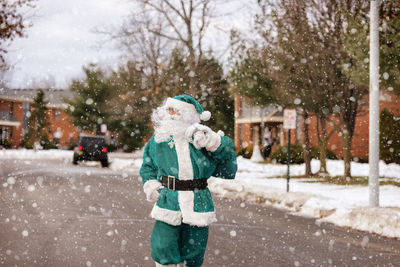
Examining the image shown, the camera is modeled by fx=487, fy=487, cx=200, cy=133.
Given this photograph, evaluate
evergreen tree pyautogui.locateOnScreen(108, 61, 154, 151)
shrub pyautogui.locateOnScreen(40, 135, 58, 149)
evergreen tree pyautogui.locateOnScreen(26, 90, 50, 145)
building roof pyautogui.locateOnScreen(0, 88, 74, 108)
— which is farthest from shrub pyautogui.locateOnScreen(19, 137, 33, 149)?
evergreen tree pyautogui.locateOnScreen(108, 61, 154, 151)

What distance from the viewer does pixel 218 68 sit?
4456 cm

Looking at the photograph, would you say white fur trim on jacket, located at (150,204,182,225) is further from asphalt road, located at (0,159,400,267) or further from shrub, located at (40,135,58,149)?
shrub, located at (40,135,58,149)

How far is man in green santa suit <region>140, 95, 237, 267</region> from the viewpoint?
12.1 ft

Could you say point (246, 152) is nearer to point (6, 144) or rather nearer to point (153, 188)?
point (6, 144)

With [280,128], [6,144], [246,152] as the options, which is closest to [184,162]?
[246,152]

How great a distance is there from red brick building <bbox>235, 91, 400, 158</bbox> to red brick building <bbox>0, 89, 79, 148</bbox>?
71.9 feet

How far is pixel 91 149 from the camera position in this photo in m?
27.6

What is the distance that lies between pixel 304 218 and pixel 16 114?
5742 centimetres

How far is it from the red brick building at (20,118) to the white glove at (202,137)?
176 feet

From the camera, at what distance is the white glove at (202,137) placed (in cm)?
363

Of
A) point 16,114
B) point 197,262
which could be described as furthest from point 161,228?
point 16,114

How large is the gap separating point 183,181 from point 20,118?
203ft

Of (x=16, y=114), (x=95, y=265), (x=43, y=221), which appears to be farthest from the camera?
(x=16, y=114)

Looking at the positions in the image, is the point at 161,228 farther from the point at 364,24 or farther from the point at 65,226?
the point at 364,24
